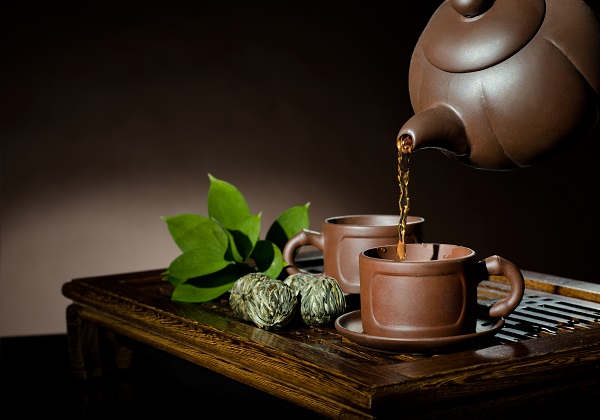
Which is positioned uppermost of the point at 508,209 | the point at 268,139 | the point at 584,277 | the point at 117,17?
the point at 117,17

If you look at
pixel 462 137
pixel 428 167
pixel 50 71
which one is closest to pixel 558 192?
pixel 428 167

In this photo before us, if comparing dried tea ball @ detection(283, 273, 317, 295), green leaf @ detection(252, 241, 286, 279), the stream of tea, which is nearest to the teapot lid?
the stream of tea

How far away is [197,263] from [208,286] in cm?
4

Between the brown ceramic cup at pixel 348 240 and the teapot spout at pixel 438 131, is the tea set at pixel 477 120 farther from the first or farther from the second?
the brown ceramic cup at pixel 348 240

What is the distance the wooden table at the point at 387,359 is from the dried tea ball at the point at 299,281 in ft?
0.16

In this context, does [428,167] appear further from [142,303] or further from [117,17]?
[142,303]

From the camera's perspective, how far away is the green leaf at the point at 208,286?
138 centimetres

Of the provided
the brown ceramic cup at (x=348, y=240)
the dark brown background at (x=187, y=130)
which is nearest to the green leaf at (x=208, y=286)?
the brown ceramic cup at (x=348, y=240)

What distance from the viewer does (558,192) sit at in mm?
3822

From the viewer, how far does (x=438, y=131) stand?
1139 mm

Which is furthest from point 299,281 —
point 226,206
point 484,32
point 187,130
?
point 187,130

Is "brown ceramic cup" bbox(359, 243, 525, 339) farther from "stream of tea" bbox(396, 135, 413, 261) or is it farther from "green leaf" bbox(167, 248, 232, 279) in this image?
"green leaf" bbox(167, 248, 232, 279)

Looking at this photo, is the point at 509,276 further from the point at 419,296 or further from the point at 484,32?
the point at 484,32

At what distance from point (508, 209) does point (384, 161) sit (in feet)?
2.06
